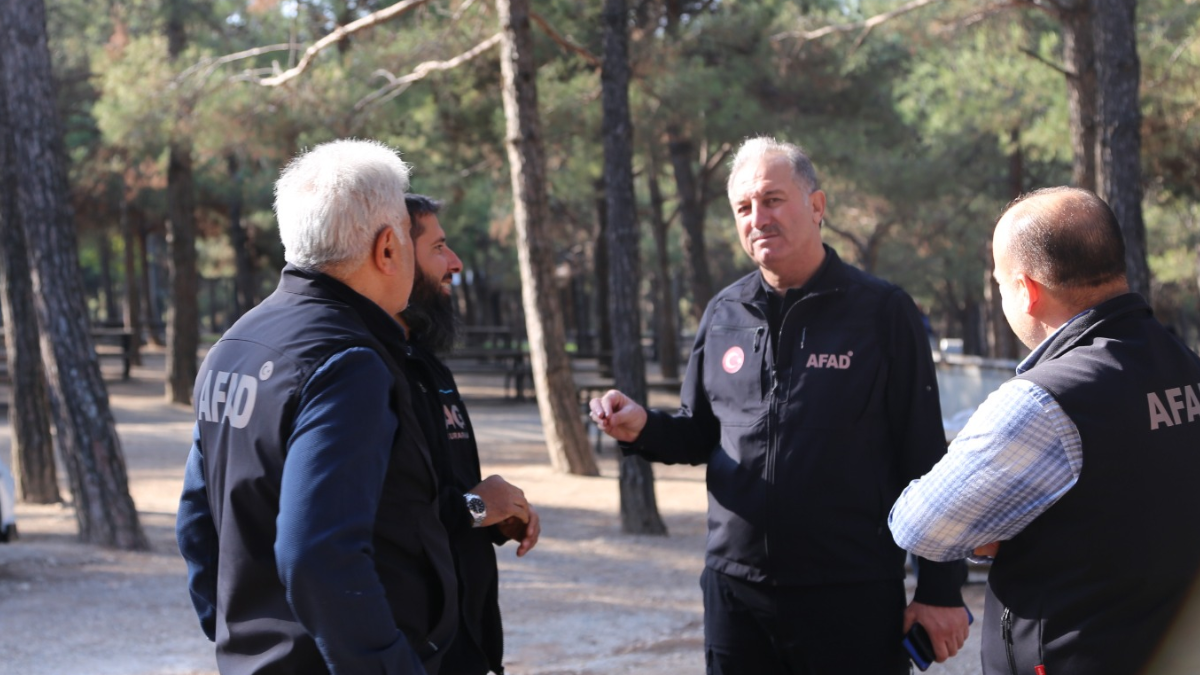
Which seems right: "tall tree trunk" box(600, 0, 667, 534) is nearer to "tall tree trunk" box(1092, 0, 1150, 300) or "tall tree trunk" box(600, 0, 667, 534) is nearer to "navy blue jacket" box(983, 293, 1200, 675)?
"tall tree trunk" box(1092, 0, 1150, 300)

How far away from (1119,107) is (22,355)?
9144mm

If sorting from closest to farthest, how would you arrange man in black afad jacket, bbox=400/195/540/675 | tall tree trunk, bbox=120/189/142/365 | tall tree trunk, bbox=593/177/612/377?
man in black afad jacket, bbox=400/195/540/675, tall tree trunk, bbox=593/177/612/377, tall tree trunk, bbox=120/189/142/365

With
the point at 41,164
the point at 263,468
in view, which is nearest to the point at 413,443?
the point at 263,468

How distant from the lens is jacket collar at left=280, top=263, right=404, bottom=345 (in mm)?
2277

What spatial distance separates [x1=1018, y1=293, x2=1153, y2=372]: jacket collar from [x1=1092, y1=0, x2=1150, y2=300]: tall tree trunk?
6.64 m

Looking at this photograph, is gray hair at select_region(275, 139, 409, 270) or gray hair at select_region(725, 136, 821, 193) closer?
gray hair at select_region(275, 139, 409, 270)

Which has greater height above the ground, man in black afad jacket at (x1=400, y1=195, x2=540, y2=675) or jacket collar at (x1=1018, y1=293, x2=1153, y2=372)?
jacket collar at (x1=1018, y1=293, x2=1153, y2=372)

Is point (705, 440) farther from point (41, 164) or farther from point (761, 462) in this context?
point (41, 164)

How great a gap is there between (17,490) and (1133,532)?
35.8 feet

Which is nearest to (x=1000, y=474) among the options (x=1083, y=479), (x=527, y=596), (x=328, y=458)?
(x=1083, y=479)

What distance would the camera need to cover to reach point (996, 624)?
2.40 metres

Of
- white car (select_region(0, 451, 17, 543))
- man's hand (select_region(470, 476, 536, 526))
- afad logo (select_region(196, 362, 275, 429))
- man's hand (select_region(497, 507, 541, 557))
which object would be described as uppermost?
afad logo (select_region(196, 362, 275, 429))

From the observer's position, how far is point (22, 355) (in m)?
10.2

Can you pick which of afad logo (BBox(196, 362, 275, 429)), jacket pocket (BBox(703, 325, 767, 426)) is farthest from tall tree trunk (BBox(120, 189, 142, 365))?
→ afad logo (BBox(196, 362, 275, 429))
